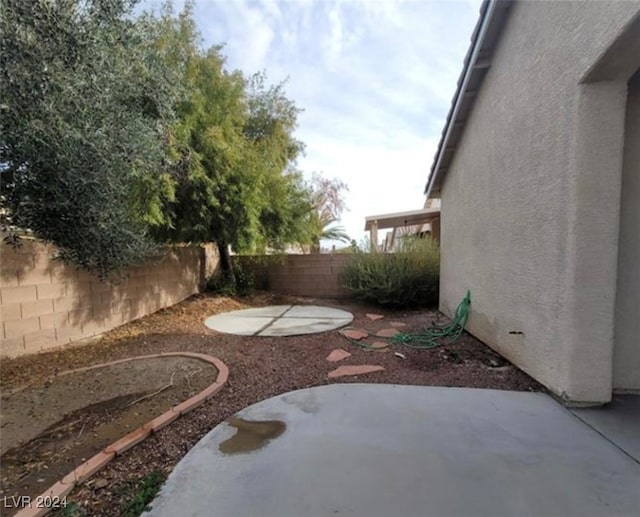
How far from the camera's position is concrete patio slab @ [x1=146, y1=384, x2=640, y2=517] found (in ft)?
6.48

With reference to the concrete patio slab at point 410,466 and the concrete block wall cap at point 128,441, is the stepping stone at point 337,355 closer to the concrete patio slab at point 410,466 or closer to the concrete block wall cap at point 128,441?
the concrete patio slab at point 410,466

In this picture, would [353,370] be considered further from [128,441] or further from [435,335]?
[128,441]

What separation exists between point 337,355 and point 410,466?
268cm

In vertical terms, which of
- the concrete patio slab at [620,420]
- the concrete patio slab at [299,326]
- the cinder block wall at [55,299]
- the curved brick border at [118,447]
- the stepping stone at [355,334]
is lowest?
the concrete patio slab at [299,326]

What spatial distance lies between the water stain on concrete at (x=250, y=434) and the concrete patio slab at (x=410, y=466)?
21 millimetres

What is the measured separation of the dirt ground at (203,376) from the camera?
8.03 feet

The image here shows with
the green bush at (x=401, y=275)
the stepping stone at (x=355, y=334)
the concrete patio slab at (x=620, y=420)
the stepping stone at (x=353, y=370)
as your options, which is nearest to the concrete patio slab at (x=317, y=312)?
the green bush at (x=401, y=275)

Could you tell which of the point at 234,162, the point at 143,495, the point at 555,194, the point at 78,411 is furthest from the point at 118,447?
the point at 234,162

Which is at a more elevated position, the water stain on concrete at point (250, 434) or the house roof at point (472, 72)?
the house roof at point (472, 72)

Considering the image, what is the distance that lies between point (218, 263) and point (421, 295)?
6.64 m

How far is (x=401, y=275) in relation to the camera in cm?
862

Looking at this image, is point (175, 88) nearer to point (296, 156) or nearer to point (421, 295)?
point (296, 156)

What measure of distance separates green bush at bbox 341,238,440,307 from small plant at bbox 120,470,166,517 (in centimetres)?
684

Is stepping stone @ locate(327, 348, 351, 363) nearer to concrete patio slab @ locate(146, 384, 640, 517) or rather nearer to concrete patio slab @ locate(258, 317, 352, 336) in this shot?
concrete patio slab @ locate(258, 317, 352, 336)
